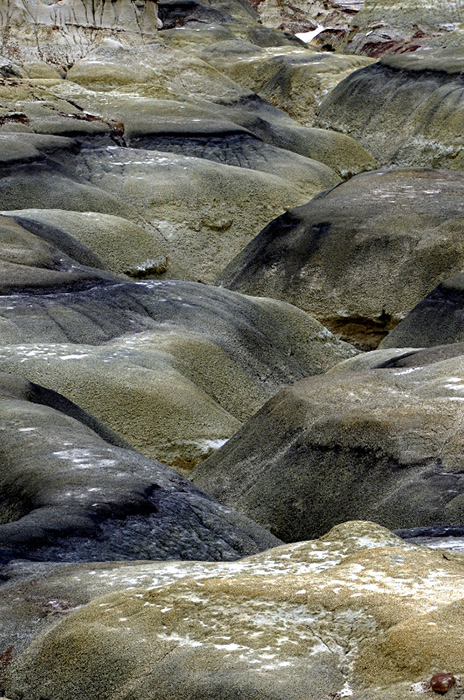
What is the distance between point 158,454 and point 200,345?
1.61m

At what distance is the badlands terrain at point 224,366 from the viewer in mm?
3082

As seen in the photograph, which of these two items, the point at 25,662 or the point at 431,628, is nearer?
the point at 431,628

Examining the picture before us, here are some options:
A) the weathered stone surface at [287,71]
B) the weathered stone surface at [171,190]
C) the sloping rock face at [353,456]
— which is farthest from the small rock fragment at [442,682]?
the weathered stone surface at [287,71]

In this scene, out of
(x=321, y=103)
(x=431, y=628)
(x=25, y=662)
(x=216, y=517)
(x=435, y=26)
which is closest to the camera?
(x=431, y=628)

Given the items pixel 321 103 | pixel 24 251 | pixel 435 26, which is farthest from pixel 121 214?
pixel 435 26

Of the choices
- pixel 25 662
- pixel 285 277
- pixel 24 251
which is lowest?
pixel 285 277

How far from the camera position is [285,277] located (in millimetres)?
13430

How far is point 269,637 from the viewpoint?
9.87ft

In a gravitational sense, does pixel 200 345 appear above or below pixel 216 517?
below

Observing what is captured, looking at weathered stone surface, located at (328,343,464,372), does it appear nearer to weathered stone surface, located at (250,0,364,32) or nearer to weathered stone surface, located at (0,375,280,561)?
weathered stone surface, located at (0,375,280,561)

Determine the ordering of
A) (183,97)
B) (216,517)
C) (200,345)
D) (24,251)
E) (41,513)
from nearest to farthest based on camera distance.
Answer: (41,513) → (216,517) → (200,345) → (24,251) → (183,97)

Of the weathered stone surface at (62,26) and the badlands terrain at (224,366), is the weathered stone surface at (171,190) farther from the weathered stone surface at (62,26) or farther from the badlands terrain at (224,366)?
the weathered stone surface at (62,26)

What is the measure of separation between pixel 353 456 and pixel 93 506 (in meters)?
1.89

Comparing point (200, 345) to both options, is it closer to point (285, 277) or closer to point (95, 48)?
point (285, 277)
